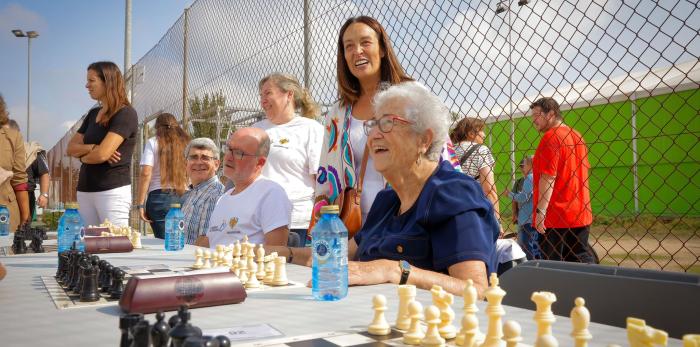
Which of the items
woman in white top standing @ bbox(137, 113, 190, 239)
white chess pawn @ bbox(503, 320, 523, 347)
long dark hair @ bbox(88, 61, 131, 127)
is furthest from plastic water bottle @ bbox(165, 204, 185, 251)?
white chess pawn @ bbox(503, 320, 523, 347)

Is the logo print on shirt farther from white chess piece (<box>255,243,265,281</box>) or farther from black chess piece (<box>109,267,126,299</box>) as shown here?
black chess piece (<box>109,267,126,299</box>)

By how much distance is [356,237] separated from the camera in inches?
97.9

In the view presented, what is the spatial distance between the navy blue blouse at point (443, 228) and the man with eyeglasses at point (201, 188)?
5.93 ft

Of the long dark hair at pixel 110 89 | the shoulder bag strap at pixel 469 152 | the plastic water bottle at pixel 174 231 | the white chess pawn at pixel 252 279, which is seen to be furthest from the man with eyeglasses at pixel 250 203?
the shoulder bag strap at pixel 469 152

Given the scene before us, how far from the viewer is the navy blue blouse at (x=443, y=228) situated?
1.90m

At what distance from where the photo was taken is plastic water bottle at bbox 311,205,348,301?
1565mm

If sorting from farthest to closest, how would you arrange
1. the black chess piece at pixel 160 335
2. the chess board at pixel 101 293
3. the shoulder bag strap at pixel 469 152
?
the shoulder bag strap at pixel 469 152
the chess board at pixel 101 293
the black chess piece at pixel 160 335

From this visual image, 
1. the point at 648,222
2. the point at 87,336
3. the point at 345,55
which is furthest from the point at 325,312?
the point at 648,222

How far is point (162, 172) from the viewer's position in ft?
16.0

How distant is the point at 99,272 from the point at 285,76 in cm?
260

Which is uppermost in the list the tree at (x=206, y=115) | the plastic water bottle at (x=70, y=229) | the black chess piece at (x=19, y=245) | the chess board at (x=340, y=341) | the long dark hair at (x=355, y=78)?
the tree at (x=206, y=115)

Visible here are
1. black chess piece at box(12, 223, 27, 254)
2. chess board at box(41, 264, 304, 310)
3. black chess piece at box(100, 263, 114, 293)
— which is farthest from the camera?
black chess piece at box(12, 223, 27, 254)

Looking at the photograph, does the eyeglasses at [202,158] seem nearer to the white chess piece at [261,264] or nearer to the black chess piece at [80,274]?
the white chess piece at [261,264]

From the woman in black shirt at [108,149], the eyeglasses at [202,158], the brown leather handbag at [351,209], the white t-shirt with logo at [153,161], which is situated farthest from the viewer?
the white t-shirt with logo at [153,161]
